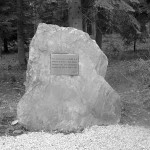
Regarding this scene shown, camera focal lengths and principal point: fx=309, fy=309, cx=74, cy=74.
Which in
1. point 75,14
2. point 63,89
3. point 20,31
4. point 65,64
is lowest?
point 20,31

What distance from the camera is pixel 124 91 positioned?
396 inches

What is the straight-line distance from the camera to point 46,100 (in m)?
6.12

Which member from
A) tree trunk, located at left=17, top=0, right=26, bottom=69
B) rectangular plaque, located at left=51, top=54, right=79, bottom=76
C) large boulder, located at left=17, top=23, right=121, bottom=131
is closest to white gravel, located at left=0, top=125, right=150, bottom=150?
large boulder, located at left=17, top=23, right=121, bottom=131

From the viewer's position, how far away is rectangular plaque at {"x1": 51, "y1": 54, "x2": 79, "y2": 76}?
622 cm

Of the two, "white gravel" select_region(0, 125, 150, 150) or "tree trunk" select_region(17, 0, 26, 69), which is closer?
"white gravel" select_region(0, 125, 150, 150)

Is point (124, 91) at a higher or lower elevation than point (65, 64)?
lower

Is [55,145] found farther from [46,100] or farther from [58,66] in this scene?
[58,66]

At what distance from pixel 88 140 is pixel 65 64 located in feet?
5.38

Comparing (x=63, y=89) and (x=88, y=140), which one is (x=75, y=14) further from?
(x=88, y=140)

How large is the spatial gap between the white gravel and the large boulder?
0.94 ft

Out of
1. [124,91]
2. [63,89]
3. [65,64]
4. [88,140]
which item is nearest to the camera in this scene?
[88,140]

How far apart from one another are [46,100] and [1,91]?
4.15m

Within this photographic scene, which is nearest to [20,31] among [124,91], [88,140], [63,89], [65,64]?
[124,91]

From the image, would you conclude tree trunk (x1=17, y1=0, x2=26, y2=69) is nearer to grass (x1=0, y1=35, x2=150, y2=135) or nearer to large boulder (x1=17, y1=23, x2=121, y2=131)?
grass (x1=0, y1=35, x2=150, y2=135)
